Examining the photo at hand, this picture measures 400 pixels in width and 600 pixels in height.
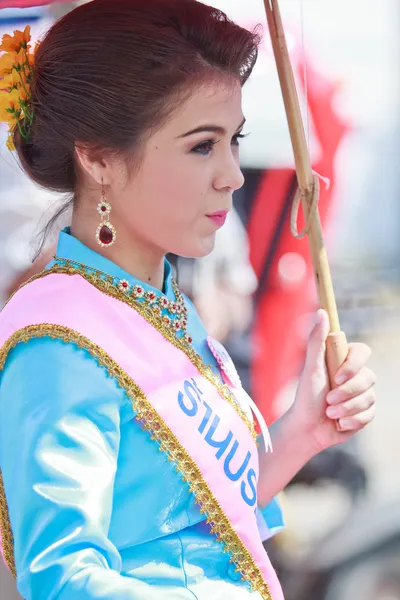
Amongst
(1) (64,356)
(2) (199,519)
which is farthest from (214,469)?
(1) (64,356)

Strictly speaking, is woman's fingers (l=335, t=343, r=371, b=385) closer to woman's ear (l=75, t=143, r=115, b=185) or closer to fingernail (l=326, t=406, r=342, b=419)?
fingernail (l=326, t=406, r=342, b=419)

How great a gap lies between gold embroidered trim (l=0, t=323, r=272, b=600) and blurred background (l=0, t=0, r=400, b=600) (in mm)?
992

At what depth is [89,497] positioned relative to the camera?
115 centimetres

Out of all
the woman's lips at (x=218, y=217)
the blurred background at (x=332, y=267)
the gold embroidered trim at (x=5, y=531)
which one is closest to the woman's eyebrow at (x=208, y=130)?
the woman's lips at (x=218, y=217)

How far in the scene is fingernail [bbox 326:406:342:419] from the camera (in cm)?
165

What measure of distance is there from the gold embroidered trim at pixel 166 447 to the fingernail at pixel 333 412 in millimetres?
346

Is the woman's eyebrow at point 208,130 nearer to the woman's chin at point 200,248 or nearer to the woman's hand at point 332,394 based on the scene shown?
the woman's chin at point 200,248

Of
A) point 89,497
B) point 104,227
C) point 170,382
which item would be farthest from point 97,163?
point 89,497

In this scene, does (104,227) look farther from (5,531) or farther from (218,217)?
(5,531)

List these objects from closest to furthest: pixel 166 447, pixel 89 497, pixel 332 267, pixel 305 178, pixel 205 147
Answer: pixel 89 497 → pixel 166 447 → pixel 205 147 → pixel 305 178 → pixel 332 267

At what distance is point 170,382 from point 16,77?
0.59 meters

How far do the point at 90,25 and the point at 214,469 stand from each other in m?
0.75

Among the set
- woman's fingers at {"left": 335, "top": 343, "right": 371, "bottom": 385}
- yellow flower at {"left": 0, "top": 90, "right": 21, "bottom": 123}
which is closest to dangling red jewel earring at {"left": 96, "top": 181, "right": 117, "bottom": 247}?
yellow flower at {"left": 0, "top": 90, "right": 21, "bottom": 123}

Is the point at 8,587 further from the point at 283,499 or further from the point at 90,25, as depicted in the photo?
the point at 90,25
